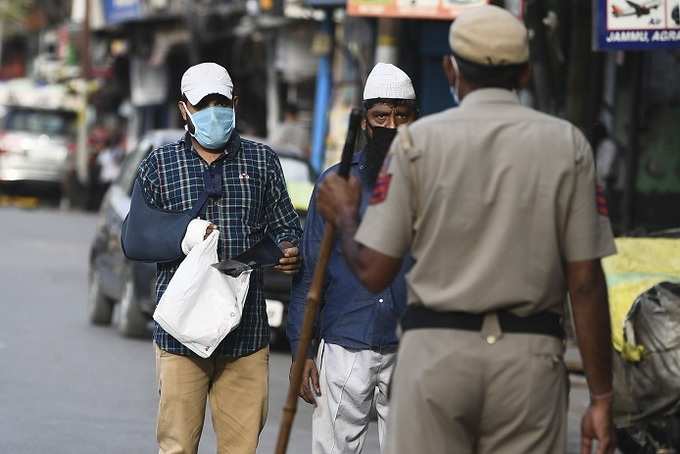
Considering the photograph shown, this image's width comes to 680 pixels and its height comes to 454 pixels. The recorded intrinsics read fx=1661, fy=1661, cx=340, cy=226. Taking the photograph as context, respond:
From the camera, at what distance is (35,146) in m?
36.1

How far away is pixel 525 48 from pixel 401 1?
40.7ft

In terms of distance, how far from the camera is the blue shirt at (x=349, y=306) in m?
5.89

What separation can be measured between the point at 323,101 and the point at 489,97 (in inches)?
863

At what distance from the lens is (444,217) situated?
4188 millimetres

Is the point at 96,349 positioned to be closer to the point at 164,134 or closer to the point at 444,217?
the point at 164,134

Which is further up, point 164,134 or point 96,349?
point 164,134

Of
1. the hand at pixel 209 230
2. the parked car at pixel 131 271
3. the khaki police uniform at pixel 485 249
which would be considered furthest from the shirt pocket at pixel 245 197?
the parked car at pixel 131 271

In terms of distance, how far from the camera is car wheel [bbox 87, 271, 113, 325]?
14820 mm

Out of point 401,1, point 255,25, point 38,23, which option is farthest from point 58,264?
point 38,23

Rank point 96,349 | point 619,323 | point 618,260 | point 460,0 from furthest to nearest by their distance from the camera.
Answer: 1. point 460,0
2. point 96,349
3. point 618,260
4. point 619,323

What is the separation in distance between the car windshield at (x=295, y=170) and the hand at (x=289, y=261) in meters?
8.06

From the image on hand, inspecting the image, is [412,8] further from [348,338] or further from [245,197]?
[348,338]

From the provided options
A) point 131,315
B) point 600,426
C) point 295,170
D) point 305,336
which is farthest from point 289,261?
point 295,170

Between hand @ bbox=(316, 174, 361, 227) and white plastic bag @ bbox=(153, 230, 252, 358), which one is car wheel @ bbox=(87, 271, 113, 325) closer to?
white plastic bag @ bbox=(153, 230, 252, 358)
